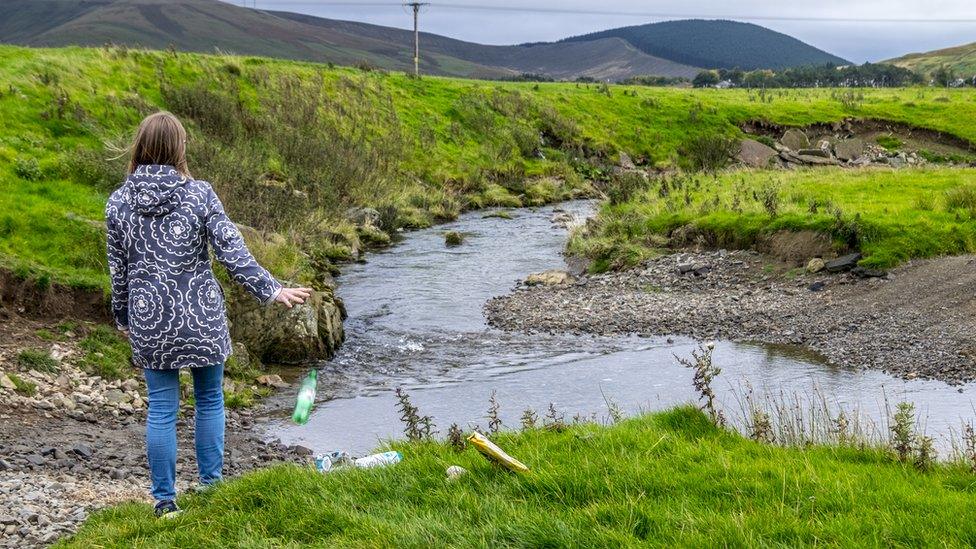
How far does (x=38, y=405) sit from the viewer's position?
11.0 m

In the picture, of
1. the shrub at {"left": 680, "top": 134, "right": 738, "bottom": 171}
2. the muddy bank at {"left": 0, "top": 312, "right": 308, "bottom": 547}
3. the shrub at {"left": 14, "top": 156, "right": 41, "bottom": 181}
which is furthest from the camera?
the shrub at {"left": 680, "top": 134, "right": 738, "bottom": 171}

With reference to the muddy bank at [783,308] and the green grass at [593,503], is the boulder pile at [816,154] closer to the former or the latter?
the muddy bank at [783,308]

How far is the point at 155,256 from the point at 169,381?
969 millimetres

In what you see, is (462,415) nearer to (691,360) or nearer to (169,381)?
(691,360)

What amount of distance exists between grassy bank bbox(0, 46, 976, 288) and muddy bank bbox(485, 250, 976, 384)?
6848 millimetres

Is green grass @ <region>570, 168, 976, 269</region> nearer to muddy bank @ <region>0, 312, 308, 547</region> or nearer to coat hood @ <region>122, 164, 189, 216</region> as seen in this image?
muddy bank @ <region>0, 312, 308, 547</region>

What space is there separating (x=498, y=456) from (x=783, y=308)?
14112mm

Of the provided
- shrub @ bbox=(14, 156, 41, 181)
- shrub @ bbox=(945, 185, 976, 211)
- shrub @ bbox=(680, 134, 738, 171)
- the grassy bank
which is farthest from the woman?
shrub @ bbox=(680, 134, 738, 171)

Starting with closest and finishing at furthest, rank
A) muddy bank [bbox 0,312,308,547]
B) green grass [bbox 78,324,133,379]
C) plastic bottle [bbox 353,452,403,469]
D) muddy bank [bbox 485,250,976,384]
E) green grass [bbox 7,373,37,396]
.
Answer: plastic bottle [bbox 353,452,403,469] < muddy bank [bbox 0,312,308,547] < green grass [bbox 7,373,37,396] < green grass [bbox 78,324,133,379] < muddy bank [bbox 485,250,976,384]

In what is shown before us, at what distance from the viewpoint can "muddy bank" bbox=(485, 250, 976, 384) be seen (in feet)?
51.1

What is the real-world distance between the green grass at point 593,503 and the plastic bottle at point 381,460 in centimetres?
13

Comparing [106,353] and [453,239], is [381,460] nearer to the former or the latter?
[106,353]

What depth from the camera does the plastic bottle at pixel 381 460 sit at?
684 centimetres

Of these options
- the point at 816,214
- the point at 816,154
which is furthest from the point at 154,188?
the point at 816,154
